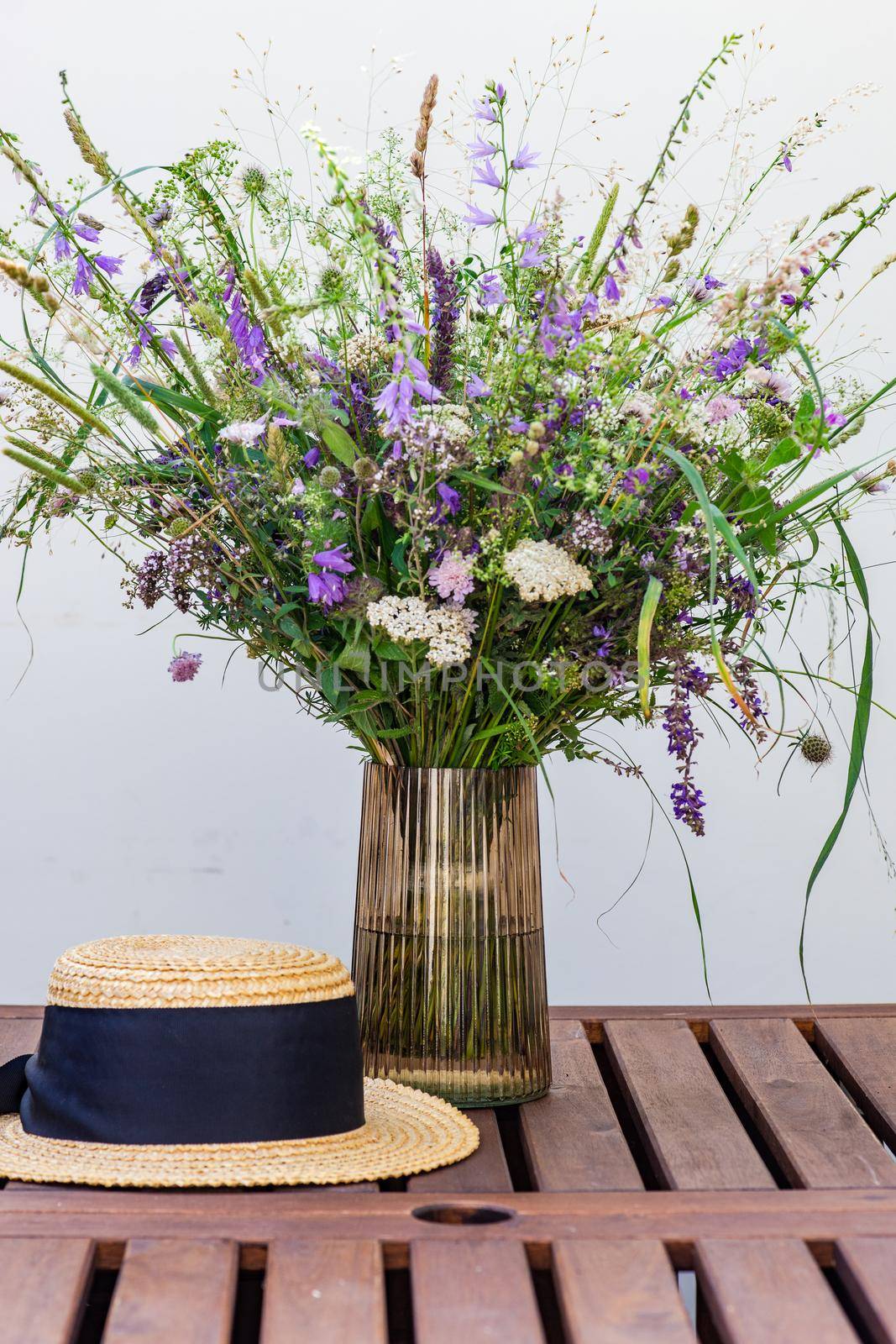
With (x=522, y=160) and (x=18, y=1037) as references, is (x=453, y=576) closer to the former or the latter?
(x=522, y=160)

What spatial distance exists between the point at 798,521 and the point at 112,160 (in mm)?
1285

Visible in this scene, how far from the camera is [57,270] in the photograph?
1.03m

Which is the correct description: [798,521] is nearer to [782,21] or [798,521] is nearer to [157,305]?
[157,305]

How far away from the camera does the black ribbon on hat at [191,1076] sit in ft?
2.92

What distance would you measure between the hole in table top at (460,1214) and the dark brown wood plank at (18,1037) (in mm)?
465

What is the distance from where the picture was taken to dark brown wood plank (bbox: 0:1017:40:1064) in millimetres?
1187

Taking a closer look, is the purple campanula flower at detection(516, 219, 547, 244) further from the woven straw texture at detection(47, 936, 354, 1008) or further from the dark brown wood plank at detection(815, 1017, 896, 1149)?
the dark brown wood plank at detection(815, 1017, 896, 1149)

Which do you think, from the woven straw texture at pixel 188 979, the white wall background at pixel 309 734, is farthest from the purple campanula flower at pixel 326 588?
the white wall background at pixel 309 734

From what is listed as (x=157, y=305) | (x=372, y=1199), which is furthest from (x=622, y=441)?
(x=372, y=1199)

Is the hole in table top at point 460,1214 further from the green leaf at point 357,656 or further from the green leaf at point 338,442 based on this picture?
the green leaf at point 338,442

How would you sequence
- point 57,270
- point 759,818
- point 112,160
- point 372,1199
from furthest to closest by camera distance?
point 759,818 < point 112,160 < point 57,270 < point 372,1199

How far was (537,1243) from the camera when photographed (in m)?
0.78

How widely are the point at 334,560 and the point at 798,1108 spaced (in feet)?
1.79

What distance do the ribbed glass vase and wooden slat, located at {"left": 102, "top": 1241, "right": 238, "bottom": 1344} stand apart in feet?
1.01
